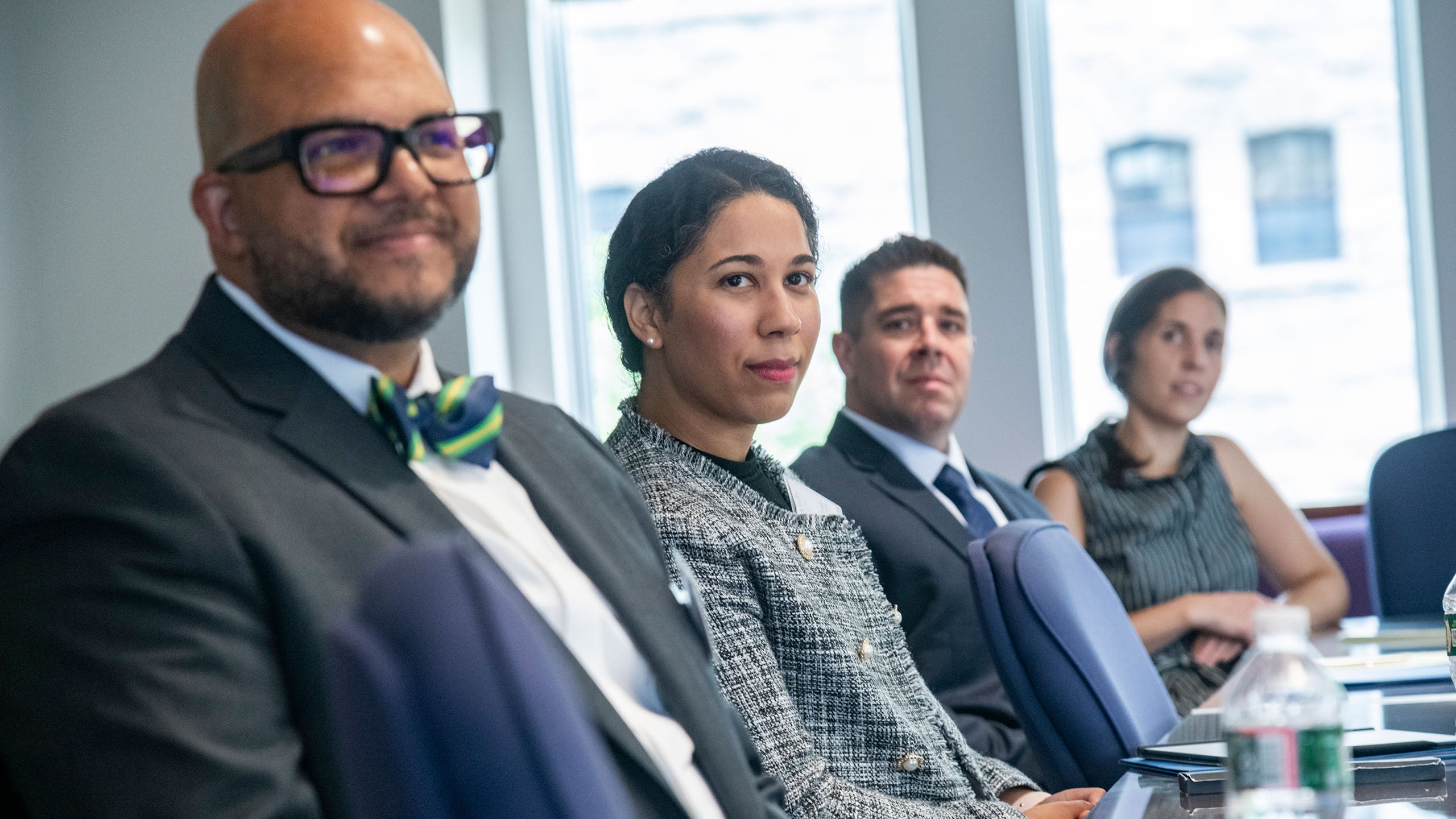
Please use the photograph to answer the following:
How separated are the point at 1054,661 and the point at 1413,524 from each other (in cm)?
210

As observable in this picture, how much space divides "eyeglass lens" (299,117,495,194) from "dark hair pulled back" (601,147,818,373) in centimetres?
70

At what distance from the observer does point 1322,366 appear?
4.53 metres

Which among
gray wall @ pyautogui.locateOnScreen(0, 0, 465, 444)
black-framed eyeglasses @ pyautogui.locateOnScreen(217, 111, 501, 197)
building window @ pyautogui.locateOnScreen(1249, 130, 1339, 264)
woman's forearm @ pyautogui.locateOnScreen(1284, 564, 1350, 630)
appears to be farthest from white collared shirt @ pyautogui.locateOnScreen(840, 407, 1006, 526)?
building window @ pyautogui.locateOnScreen(1249, 130, 1339, 264)

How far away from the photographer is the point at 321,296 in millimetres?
1161

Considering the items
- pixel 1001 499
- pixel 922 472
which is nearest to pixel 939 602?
pixel 922 472

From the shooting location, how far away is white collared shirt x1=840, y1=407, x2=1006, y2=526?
2713 mm

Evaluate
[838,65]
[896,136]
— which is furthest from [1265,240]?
[838,65]

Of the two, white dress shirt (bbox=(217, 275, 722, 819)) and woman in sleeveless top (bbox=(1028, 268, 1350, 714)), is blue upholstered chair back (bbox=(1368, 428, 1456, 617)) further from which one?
white dress shirt (bbox=(217, 275, 722, 819))

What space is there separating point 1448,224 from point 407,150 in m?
4.22

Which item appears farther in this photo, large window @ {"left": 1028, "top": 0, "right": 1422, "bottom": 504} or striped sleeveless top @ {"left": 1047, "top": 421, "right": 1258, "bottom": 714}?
large window @ {"left": 1028, "top": 0, "right": 1422, "bottom": 504}

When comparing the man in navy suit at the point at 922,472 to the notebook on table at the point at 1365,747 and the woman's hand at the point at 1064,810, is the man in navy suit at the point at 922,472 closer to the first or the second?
the woman's hand at the point at 1064,810

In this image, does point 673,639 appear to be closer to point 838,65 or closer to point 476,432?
point 476,432

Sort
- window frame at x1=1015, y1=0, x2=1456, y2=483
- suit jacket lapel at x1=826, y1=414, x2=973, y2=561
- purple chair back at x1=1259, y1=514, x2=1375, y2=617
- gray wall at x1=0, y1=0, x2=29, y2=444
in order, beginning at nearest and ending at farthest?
suit jacket lapel at x1=826, y1=414, x2=973, y2=561 < purple chair back at x1=1259, y1=514, x2=1375, y2=617 < gray wall at x1=0, y1=0, x2=29, y2=444 < window frame at x1=1015, y1=0, x2=1456, y2=483

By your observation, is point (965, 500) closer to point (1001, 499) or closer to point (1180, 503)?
point (1001, 499)
